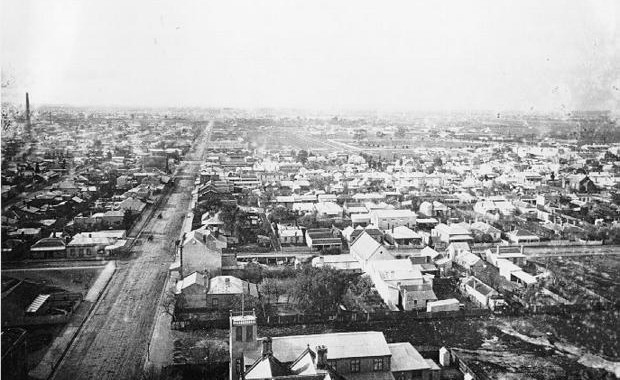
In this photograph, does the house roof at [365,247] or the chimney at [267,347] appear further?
the house roof at [365,247]

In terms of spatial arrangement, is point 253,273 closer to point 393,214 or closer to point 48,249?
point 48,249

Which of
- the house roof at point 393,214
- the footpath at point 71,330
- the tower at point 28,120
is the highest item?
the tower at point 28,120

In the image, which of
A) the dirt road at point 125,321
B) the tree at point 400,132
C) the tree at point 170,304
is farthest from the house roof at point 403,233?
the tree at point 400,132

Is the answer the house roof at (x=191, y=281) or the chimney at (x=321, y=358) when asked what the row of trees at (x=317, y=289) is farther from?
the chimney at (x=321, y=358)

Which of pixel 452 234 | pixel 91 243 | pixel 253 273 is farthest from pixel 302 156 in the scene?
pixel 253 273

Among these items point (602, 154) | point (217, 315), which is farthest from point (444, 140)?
point (217, 315)

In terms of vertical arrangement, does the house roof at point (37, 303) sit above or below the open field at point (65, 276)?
above
